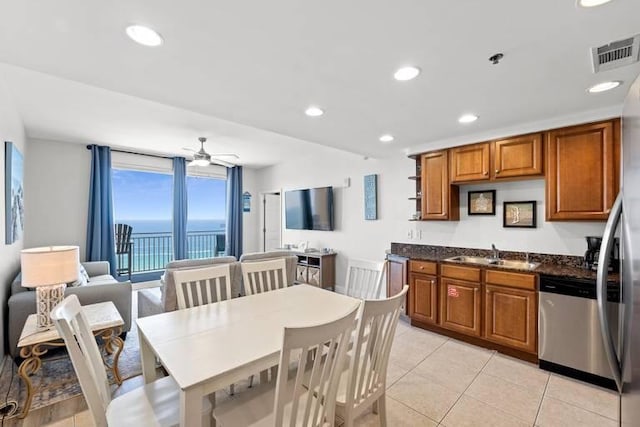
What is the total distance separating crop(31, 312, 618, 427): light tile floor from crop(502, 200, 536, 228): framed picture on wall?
1484 millimetres

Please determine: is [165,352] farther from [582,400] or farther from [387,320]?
[582,400]

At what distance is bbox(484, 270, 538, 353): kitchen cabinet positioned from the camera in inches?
109

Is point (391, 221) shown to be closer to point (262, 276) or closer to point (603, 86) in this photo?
point (262, 276)

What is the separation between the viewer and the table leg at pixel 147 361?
172 centimetres

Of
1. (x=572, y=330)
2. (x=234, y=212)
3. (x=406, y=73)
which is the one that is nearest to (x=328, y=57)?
(x=406, y=73)

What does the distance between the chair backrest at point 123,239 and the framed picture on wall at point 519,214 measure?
631cm

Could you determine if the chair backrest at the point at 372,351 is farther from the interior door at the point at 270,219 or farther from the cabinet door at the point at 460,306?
the interior door at the point at 270,219

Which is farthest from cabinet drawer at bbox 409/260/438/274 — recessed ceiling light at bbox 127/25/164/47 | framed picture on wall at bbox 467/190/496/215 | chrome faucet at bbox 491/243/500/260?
recessed ceiling light at bbox 127/25/164/47

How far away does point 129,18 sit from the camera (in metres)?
1.39

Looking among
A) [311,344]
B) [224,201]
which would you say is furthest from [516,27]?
[224,201]

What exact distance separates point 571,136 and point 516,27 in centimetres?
194

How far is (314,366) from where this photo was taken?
1.19m

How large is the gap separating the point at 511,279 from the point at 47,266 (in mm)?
4118

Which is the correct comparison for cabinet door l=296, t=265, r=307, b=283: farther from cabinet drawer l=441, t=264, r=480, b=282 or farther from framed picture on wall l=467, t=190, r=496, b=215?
framed picture on wall l=467, t=190, r=496, b=215
